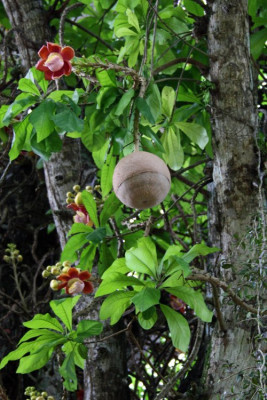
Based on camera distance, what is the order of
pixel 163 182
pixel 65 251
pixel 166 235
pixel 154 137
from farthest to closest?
pixel 166 235
pixel 65 251
pixel 154 137
pixel 163 182

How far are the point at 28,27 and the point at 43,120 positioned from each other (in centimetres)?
91

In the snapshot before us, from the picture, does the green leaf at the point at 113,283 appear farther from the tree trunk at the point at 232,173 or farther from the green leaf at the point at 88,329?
the tree trunk at the point at 232,173

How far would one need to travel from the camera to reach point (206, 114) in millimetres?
1745

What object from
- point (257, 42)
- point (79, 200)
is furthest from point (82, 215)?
point (257, 42)

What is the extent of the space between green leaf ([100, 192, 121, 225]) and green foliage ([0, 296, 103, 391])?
258 millimetres

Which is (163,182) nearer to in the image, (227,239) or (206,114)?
(227,239)

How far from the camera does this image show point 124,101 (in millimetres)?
1228

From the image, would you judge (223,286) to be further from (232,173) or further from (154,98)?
(154,98)

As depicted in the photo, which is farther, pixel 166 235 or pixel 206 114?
pixel 166 235

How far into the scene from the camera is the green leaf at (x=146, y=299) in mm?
1144

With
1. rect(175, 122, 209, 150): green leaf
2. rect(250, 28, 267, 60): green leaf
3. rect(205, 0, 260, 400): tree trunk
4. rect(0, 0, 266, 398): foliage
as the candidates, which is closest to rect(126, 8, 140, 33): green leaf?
rect(0, 0, 266, 398): foliage

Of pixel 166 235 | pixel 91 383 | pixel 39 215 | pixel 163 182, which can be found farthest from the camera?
pixel 39 215

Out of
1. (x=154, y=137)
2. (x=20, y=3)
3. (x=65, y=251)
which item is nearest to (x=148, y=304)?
(x=154, y=137)

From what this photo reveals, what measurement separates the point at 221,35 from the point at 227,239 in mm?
540
